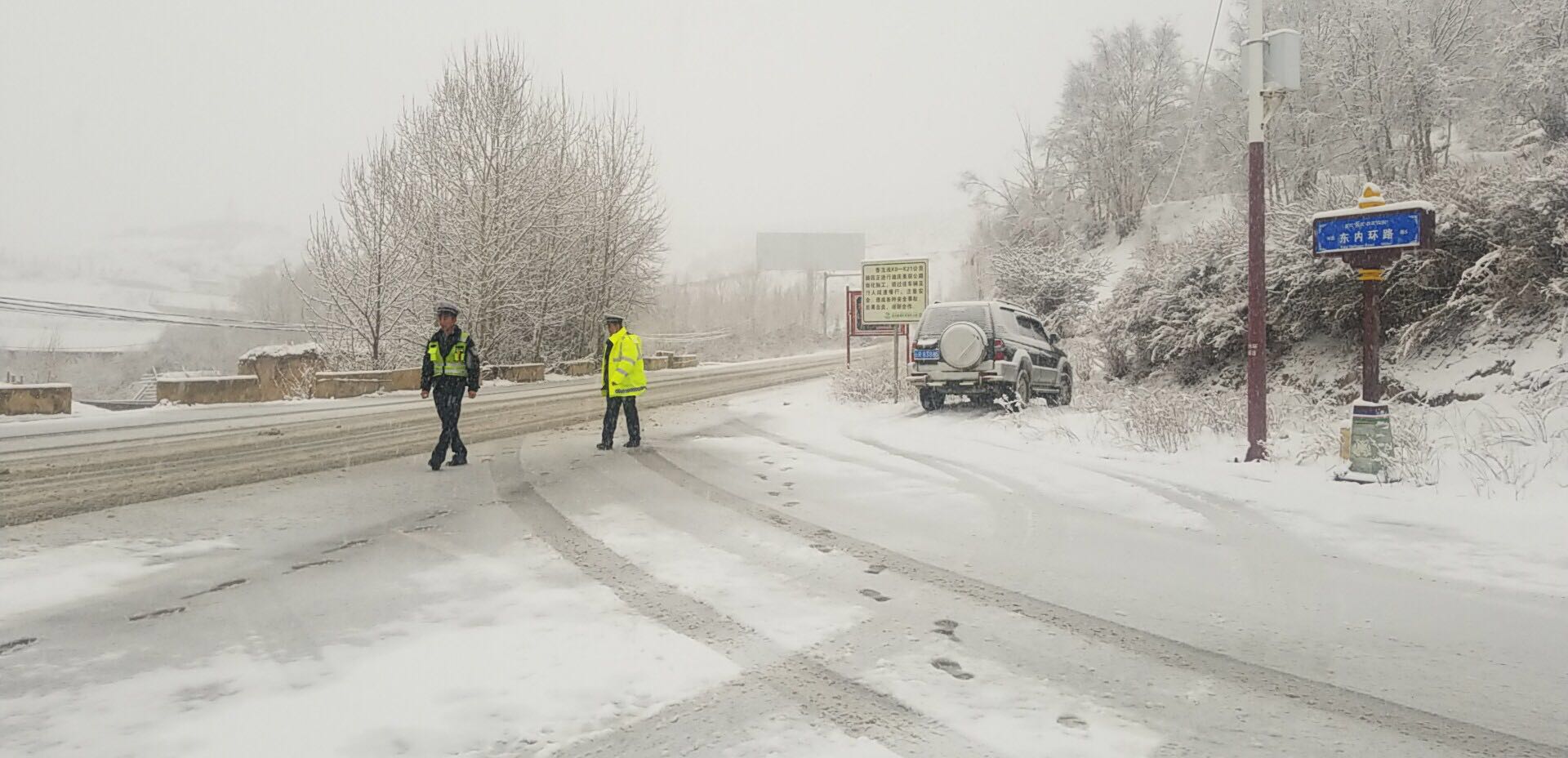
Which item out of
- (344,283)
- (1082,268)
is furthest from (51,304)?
(1082,268)

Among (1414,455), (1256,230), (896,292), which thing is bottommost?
(1414,455)

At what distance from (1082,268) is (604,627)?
29490mm

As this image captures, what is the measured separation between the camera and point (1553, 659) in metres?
3.66

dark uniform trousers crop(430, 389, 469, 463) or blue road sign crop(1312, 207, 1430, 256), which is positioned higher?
blue road sign crop(1312, 207, 1430, 256)

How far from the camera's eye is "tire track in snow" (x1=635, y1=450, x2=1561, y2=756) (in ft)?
9.59

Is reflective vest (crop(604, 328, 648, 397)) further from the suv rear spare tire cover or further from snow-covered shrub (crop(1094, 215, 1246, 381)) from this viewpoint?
snow-covered shrub (crop(1094, 215, 1246, 381))

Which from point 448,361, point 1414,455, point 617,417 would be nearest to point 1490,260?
point 1414,455

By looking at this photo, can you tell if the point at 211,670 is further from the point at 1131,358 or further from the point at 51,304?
the point at 51,304

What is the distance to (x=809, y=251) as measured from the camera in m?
97.1

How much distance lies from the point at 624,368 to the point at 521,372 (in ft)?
63.8

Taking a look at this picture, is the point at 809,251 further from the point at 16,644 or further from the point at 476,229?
the point at 16,644

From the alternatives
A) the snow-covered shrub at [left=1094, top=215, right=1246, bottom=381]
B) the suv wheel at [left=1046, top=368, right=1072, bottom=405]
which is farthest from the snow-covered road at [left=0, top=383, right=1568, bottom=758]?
the suv wheel at [left=1046, top=368, right=1072, bottom=405]

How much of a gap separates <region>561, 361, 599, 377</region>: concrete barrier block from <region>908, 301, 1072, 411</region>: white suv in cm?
2136

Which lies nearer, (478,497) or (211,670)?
(211,670)
